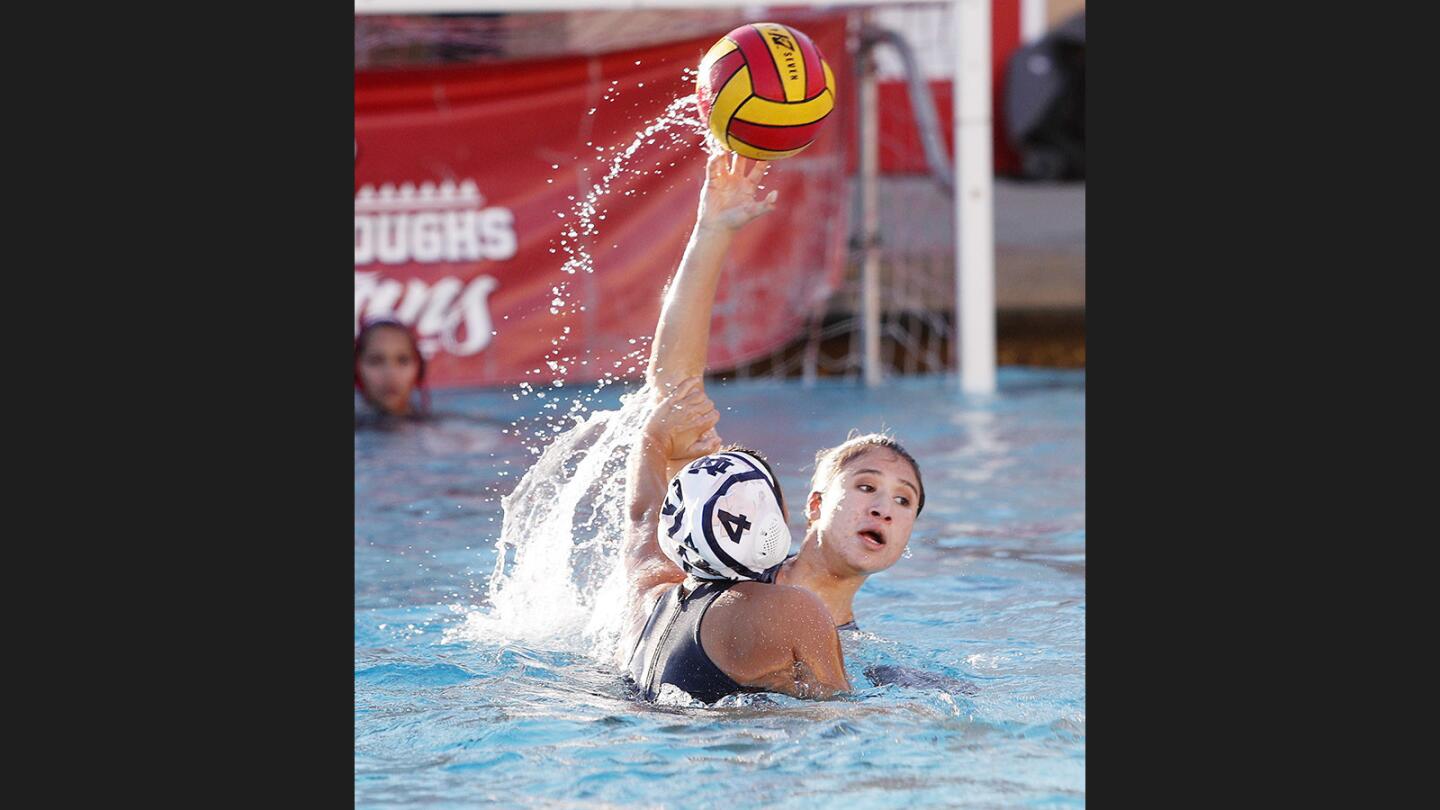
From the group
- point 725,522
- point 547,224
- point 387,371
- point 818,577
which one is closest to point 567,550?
point 818,577

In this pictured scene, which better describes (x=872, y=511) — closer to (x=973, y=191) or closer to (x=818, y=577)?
(x=818, y=577)

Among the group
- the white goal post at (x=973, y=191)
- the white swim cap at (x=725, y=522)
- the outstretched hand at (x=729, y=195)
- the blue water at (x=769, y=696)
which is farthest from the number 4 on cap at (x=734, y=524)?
the white goal post at (x=973, y=191)

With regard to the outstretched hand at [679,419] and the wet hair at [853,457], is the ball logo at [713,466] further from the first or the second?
the outstretched hand at [679,419]

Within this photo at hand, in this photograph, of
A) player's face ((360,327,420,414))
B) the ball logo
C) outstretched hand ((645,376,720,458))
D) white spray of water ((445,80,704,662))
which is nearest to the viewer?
the ball logo

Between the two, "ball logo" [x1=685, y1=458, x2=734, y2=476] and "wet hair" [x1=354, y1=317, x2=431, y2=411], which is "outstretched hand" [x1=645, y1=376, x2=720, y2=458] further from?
"wet hair" [x1=354, y1=317, x2=431, y2=411]

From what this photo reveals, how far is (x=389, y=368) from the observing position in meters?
10.3

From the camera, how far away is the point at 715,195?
5.15 m

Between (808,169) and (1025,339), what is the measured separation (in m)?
2.58

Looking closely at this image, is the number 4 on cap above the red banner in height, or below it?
below

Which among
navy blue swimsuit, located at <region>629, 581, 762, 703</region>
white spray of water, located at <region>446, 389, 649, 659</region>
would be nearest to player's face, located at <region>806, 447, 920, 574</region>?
navy blue swimsuit, located at <region>629, 581, 762, 703</region>

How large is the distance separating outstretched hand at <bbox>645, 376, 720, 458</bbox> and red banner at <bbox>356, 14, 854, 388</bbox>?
5.99 m

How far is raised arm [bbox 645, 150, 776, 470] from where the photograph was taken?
511 centimetres

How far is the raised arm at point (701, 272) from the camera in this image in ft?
16.8

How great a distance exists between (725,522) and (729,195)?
127 cm
